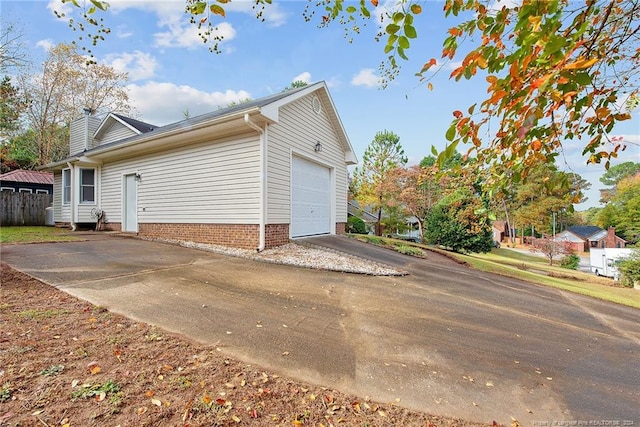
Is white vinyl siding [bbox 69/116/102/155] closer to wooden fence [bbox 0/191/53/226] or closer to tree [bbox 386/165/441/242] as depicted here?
wooden fence [bbox 0/191/53/226]

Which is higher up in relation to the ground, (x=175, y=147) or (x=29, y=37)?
(x=29, y=37)

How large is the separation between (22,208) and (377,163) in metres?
24.8

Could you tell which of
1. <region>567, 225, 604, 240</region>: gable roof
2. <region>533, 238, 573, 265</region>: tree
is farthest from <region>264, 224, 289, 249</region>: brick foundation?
<region>567, 225, 604, 240</region>: gable roof

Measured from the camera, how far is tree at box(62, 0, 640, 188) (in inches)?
57.6

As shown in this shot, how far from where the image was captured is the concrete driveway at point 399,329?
243 cm

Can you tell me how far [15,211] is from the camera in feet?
49.4

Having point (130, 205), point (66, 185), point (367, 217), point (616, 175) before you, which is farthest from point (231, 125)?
point (616, 175)

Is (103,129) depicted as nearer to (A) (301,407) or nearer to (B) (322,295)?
(B) (322,295)

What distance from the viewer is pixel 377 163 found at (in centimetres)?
2645

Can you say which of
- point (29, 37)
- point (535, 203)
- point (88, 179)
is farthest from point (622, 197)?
point (29, 37)

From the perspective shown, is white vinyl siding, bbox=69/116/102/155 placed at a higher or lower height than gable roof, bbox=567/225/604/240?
higher

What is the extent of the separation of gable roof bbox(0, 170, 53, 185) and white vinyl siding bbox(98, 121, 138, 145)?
10744 millimetres

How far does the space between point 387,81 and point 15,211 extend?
20823 mm

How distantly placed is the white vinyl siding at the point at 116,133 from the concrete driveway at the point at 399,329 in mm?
8992
